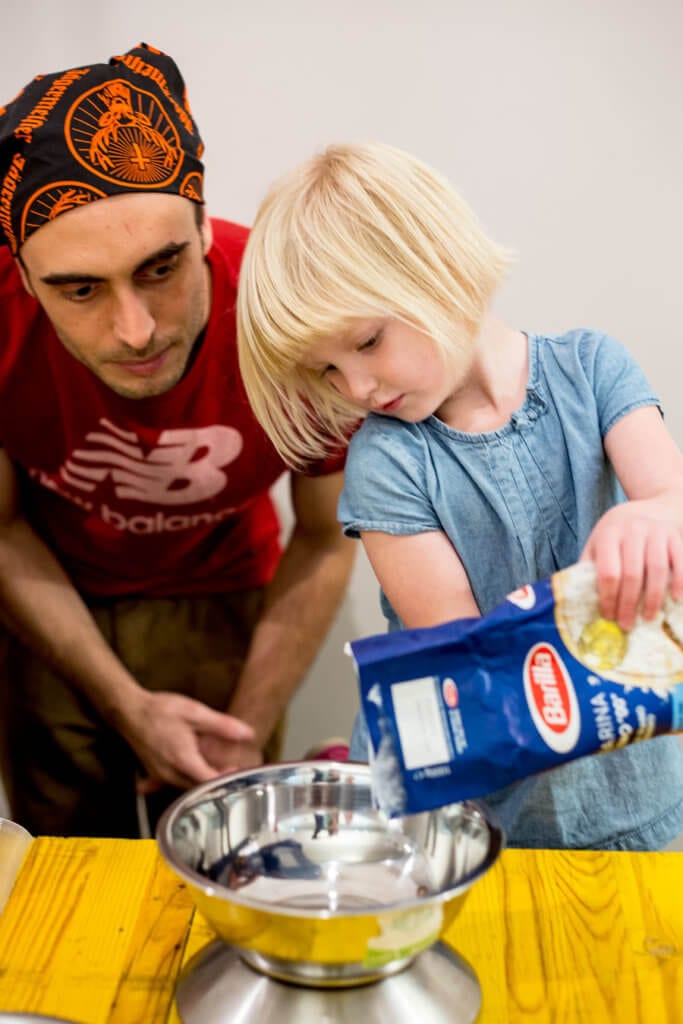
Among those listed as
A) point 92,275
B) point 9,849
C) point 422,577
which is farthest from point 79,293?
point 9,849

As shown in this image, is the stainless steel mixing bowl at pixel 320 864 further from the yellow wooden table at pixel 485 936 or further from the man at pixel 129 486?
the man at pixel 129 486

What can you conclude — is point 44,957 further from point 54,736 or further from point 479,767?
point 54,736

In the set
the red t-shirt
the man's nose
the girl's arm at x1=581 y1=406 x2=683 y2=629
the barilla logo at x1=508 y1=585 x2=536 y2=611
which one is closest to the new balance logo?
the red t-shirt

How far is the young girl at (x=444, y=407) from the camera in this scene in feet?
3.18

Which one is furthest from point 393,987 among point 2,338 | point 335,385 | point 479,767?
point 2,338

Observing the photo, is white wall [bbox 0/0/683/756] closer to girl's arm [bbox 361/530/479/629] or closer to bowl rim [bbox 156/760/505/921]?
girl's arm [bbox 361/530/479/629]

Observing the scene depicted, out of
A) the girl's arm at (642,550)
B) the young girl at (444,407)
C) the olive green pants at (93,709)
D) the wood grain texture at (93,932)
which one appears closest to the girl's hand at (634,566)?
the girl's arm at (642,550)

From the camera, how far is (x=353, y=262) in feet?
3.15

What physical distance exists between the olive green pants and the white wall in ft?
2.17

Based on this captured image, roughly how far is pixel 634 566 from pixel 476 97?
1.16 m

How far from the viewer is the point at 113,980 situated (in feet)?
2.55

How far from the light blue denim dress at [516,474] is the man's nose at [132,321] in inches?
12.3

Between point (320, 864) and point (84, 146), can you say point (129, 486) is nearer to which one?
point (84, 146)

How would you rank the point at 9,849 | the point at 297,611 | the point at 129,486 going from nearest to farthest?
the point at 9,849
the point at 129,486
the point at 297,611
